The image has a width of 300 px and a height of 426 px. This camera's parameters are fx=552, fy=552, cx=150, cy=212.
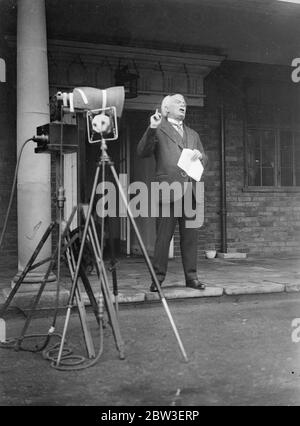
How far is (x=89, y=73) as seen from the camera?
25.7 feet

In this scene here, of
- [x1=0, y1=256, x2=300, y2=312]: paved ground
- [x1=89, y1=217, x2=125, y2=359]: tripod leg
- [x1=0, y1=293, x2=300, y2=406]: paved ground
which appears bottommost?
[x1=0, y1=293, x2=300, y2=406]: paved ground

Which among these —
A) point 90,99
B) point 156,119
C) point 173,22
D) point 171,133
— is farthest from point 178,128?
point 173,22

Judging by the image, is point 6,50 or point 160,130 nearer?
point 160,130

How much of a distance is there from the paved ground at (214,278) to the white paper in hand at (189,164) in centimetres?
117

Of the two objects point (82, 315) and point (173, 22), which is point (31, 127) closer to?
point (82, 315)

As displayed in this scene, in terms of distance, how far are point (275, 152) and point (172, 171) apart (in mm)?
4443

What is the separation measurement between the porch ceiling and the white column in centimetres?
184

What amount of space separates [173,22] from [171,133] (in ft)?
10.1

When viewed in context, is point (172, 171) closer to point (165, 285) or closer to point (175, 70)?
point (165, 285)

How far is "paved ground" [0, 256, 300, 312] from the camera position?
17.9 feet

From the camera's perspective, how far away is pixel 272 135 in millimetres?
9398

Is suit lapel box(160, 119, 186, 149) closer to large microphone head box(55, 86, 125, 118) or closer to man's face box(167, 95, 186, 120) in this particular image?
man's face box(167, 95, 186, 120)

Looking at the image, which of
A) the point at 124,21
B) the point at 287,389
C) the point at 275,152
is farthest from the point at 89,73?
the point at 287,389

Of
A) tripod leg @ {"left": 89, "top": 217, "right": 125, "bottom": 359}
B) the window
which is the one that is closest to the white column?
tripod leg @ {"left": 89, "top": 217, "right": 125, "bottom": 359}
